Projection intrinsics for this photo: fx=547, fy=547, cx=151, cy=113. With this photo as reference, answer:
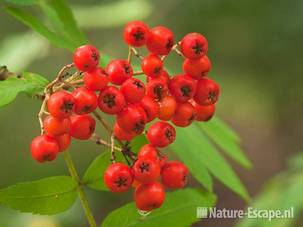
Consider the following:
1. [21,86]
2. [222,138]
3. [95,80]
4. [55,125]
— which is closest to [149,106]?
[95,80]

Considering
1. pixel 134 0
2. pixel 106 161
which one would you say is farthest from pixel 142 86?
pixel 134 0

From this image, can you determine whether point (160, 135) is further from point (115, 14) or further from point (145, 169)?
point (115, 14)

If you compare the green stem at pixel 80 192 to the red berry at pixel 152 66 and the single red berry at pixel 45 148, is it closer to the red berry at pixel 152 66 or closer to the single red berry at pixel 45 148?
the single red berry at pixel 45 148

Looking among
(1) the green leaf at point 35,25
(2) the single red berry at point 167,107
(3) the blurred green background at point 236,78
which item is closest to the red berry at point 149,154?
(2) the single red berry at point 167,107

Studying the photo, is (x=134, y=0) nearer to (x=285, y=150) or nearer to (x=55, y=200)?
(x=55, y=200)

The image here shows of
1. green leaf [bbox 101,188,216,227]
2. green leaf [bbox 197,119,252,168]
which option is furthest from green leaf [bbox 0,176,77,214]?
green leaf [bbox 197,119,252,168]

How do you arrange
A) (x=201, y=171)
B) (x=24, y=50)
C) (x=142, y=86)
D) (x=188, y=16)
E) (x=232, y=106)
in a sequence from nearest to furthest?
(x=142, y=86) < (x=201, y=171) < (x=24, y=50) < (x=188, y=16) < (x=232, y=106)

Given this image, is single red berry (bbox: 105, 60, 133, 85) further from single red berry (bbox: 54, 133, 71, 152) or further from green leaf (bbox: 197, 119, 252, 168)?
green leaf (bbox: 197, 119, 252, 168)
